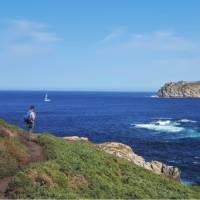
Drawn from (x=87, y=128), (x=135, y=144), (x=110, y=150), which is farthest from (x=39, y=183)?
(x=87, y=128)

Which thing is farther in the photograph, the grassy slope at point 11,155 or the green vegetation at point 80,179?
the grassy slope at point 11,155

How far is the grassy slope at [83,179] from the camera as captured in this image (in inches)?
942

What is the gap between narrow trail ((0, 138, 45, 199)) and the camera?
950 inches

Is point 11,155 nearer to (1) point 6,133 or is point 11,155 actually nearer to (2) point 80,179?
(1) point 6,133

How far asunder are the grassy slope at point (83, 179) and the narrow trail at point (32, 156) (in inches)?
16.3

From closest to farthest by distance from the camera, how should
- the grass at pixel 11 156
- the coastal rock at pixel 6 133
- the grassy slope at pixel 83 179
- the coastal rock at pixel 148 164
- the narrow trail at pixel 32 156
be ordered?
the grassy slope at pixel 83 179 < the narrow trail at pixel 32 156 < the grass at pixel 11 156 < the coastal rock at pixel 6 133 < the coastal rock at pixel 148 164

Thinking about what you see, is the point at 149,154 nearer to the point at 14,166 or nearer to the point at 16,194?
the point at 14,166

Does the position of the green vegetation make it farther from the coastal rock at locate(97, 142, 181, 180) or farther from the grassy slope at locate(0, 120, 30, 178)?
the coastal rock at locate(97, 142, 181, 180)

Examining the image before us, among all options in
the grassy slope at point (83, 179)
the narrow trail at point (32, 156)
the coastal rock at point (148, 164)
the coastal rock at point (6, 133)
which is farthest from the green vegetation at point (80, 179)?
the coastal rock at point (148, 164)

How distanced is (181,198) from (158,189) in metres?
1.90

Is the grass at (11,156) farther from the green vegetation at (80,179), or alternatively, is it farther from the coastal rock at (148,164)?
the coastal rock at (148,164)

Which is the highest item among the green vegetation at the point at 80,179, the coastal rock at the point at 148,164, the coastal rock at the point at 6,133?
the coastal rock at the point at 6,133

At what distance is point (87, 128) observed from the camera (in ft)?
382

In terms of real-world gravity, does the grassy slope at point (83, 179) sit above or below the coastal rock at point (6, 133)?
below
